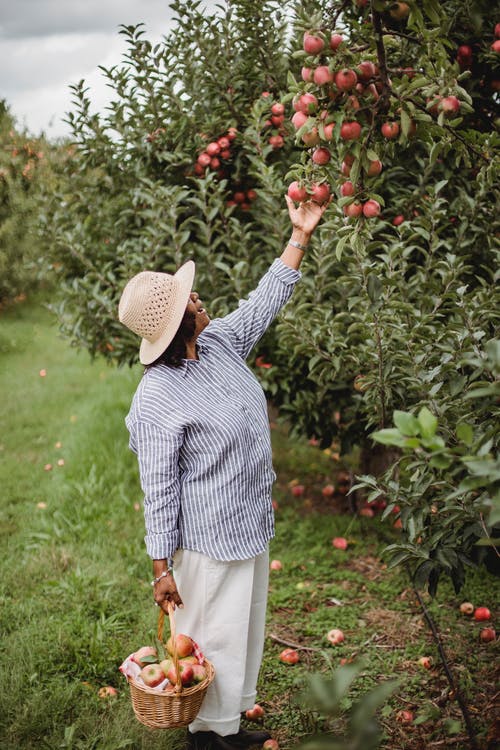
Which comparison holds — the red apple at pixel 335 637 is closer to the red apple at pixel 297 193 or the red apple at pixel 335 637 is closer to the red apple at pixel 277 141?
the red apple at pixel 297 193

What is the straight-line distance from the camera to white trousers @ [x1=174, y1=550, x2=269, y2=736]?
241 cm

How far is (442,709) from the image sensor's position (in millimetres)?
2797


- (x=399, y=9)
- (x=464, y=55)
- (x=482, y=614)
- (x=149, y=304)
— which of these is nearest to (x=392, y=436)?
(x=399, y=9)

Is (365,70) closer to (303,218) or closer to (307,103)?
(307,103)

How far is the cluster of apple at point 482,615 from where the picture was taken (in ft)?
10.6

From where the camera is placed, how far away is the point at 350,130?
1961mm

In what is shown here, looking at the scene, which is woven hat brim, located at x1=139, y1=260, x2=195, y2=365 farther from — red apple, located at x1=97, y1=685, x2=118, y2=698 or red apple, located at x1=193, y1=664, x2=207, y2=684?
red apple, located at x1=97, y1=685, x2=118, y2=698

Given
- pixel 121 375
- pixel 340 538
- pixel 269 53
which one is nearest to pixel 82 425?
pixel 121 375

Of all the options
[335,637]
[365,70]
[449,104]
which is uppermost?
[365,70]

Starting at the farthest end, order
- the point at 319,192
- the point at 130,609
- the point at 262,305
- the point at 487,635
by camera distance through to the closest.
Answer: the point at 130,609, the point at 487,635, the point at 262,305, the point at 319,192

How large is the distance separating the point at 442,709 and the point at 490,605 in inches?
38.6

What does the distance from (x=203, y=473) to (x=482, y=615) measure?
6.34 ft

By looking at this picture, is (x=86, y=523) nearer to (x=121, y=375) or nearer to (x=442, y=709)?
(x=442, y=709)

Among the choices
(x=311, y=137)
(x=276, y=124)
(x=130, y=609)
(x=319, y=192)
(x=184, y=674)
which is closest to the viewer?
(x=311, y=137)
